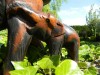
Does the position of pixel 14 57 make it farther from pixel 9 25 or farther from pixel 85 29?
pixel 85 29

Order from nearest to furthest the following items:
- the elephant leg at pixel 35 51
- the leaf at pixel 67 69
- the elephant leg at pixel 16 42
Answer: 1. the leaf at pixel 67 69
2. the elephant leg at pixel 16 42
3. the elephant leg at pixel 35 51

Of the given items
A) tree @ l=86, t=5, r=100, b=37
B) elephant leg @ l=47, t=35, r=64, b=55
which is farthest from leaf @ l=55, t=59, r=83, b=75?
tree @ l=86, t=5, r=100, b=37

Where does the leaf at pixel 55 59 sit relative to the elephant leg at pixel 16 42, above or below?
below

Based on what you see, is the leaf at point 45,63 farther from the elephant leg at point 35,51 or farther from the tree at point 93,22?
the tree at point 93,22

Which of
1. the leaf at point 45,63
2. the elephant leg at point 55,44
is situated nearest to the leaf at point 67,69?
the leaf at point 45,63

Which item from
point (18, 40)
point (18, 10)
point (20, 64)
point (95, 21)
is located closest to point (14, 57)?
point (18, 40)

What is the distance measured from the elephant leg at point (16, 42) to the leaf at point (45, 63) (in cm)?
45

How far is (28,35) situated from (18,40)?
0.22 ft

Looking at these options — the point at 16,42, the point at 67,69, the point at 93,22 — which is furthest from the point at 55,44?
the point at 93,22

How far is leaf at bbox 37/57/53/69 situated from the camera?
100cm

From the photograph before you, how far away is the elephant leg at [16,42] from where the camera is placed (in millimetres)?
1453

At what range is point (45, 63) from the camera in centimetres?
100

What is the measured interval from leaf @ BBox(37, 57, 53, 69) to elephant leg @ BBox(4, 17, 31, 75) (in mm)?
452

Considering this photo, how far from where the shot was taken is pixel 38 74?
99cm
